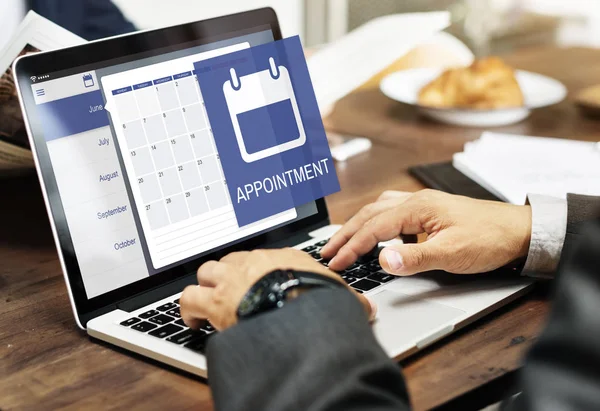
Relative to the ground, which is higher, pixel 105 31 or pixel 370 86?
pixel 105 31

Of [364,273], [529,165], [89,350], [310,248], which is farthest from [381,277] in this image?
[529,165]

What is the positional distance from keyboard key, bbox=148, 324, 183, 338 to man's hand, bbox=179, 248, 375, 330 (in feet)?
0.07

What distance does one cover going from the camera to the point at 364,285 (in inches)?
33.5

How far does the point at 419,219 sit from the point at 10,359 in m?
0.49

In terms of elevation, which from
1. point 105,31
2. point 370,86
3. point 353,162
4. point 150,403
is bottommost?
point 150,403

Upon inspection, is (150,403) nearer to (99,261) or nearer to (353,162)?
(99,261)

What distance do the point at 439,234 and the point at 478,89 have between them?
2.44 feet

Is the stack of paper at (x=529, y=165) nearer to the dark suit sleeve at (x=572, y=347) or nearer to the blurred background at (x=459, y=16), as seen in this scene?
the dark suit sleeve at (x=572, y=347)

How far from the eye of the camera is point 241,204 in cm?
91

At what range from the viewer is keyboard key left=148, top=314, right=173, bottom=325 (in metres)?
0.78

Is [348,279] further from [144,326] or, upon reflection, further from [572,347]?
[572,347]

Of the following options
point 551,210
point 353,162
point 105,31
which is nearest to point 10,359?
point 551,210
